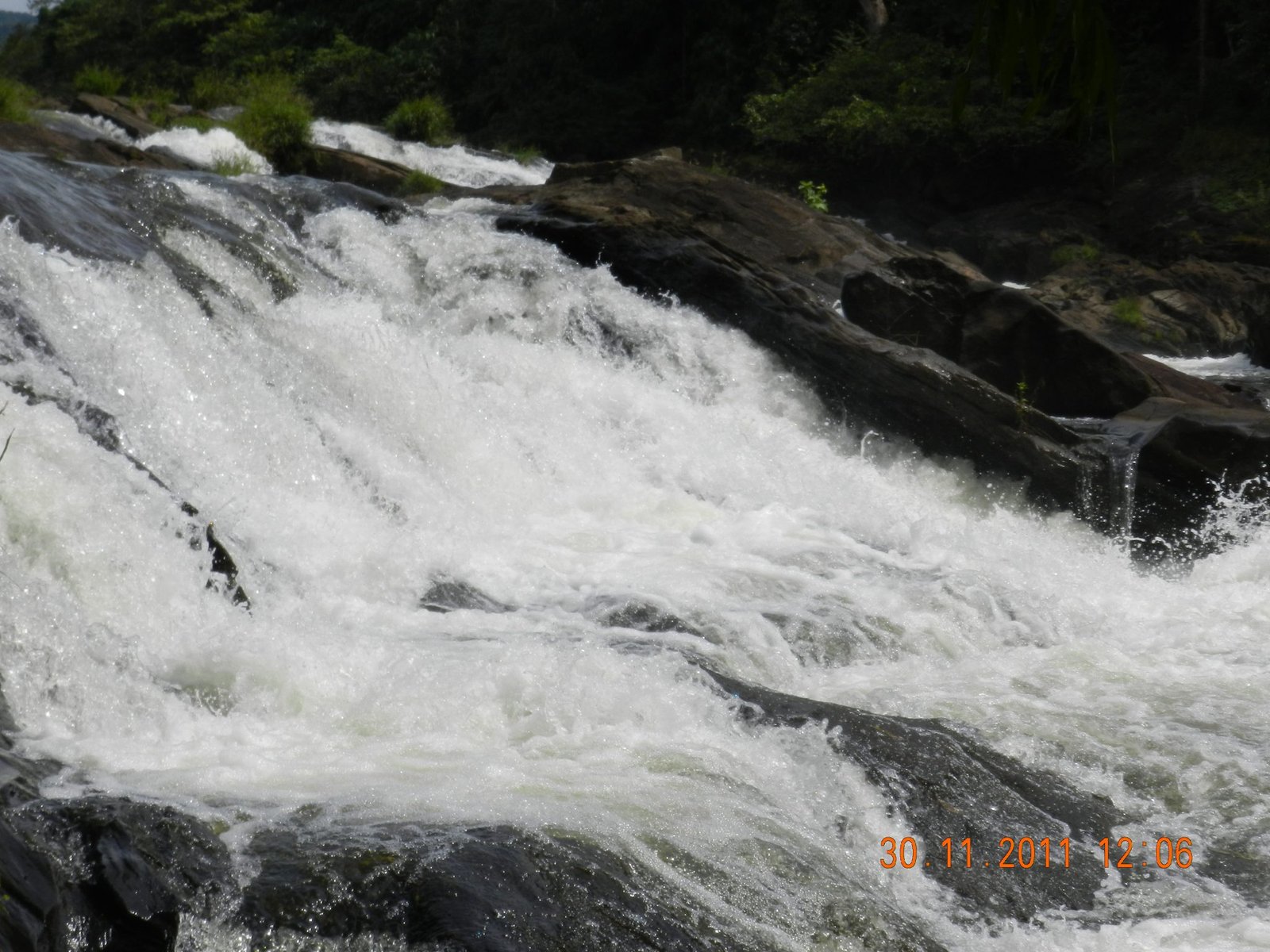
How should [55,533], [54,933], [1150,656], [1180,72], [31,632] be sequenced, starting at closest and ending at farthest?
[54,933]
[31,632]
[55,533]
[1150,656]
[1180,72]

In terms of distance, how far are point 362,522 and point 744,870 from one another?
11.8ft

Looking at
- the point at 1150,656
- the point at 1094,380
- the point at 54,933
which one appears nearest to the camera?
the point at 54,933

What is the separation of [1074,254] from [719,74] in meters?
9.71

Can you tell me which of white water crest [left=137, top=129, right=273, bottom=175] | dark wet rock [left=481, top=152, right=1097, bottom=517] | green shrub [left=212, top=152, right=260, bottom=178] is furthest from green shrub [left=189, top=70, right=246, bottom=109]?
dark wet rock [left=481, top=152, right=1097, bottom=517]

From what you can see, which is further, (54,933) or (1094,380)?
(1094,380)

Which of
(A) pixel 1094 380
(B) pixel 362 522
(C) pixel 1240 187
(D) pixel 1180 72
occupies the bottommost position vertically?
(B) pixel 362 522

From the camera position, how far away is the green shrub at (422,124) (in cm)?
1923

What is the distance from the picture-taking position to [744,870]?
11.1 feet

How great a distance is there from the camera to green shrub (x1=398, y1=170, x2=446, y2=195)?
12750 millimetres

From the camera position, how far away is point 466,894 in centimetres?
295

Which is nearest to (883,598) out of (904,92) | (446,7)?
(904,92)

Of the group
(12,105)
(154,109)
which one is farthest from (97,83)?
(12,105)

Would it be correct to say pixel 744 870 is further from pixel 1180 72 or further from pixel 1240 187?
pixel 1180 72
